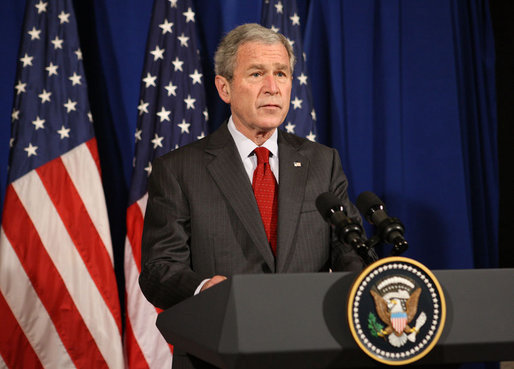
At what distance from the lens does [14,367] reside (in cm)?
292

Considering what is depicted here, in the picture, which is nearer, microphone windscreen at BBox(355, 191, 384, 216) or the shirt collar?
microphone windscreen at BBox(355, 191, 384, 216)

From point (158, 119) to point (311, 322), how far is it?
2.34 m

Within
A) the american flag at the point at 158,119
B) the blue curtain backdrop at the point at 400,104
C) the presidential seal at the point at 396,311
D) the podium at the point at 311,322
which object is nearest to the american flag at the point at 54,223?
the american flag at the point at 158,119

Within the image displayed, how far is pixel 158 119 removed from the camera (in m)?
3.22

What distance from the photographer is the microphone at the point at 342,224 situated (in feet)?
3.75

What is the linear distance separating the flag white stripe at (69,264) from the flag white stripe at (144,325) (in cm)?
12

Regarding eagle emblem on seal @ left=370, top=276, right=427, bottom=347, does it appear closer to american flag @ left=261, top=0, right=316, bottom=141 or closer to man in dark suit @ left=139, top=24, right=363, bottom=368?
man in dark suit @ left=139, top=24, right=363, bottom=368

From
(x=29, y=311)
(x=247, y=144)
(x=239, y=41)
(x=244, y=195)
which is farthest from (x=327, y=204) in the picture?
(x=29, y=311)

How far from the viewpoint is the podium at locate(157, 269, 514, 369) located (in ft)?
3.34

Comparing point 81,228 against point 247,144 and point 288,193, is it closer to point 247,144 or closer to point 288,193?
point 247,144

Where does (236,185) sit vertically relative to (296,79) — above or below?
below

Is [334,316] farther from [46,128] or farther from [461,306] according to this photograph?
[46,128]

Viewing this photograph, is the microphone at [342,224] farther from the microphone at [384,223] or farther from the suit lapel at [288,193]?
the suit lapel at [288,193]

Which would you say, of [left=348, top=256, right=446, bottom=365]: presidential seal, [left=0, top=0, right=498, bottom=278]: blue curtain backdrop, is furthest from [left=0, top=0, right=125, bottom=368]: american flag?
[left=348, top=256, right=446, bottom=365]: presidential seal
